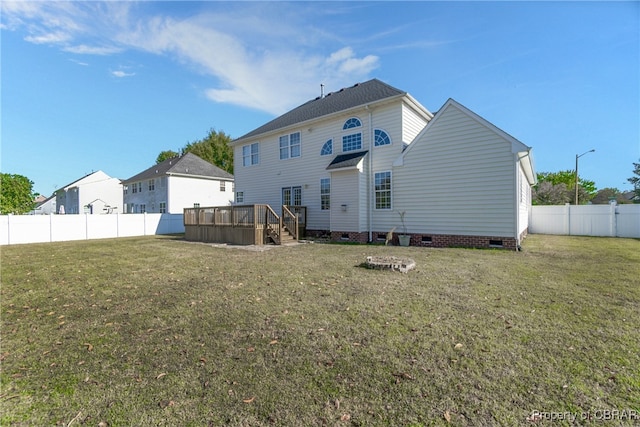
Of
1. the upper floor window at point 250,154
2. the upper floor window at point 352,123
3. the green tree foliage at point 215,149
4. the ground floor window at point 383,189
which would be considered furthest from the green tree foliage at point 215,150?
the ground floor window at point 383,189

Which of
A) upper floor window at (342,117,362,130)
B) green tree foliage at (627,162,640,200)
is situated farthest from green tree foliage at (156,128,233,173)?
green tree foliage at (627,162,640,200)

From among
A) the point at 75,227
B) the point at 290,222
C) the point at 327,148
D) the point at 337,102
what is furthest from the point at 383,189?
the point at 75,227

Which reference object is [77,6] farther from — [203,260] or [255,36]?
[203,260]

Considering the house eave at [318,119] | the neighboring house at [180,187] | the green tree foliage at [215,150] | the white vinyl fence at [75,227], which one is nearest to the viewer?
the house eave at [318,119]

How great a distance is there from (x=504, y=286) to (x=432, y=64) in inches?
458

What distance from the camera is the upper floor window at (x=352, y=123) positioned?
555 inches

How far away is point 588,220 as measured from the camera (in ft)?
53.2

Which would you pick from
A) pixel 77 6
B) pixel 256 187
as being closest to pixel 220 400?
pixel 77 6

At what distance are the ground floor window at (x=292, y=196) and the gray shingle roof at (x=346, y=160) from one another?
10.5ft

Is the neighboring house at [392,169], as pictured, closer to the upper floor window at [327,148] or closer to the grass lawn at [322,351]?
the upper floor window at [327,148]

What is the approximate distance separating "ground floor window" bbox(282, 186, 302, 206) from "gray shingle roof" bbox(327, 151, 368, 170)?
3.21m

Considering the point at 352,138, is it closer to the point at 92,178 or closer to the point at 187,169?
the point at 187,169

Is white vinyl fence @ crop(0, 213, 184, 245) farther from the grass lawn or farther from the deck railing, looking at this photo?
the grass lawn

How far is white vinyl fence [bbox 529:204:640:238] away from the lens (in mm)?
14883
